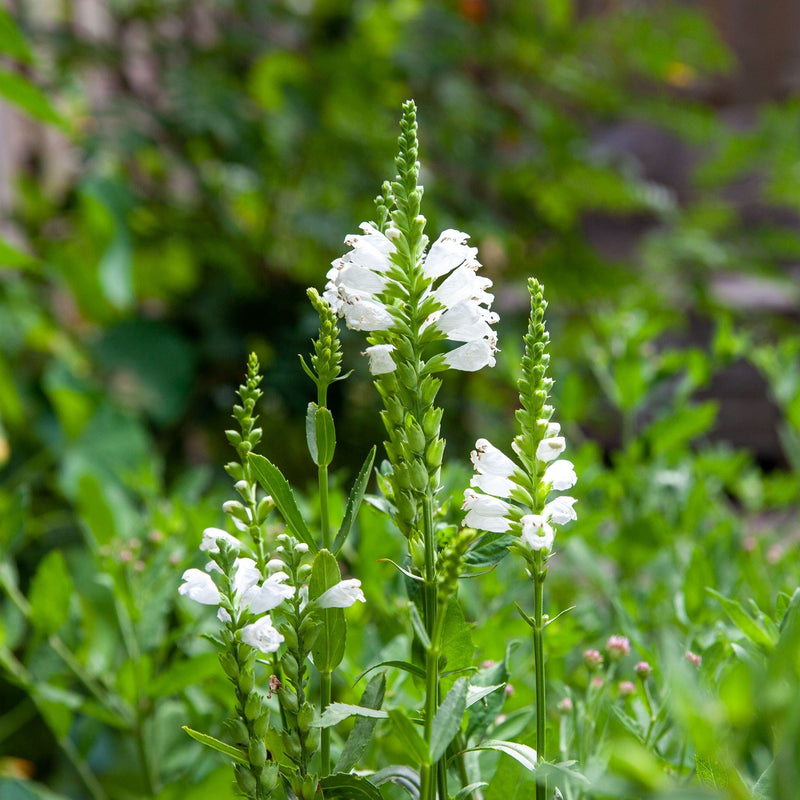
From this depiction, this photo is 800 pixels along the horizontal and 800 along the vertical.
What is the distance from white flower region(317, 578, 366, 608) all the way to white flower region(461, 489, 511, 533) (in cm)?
4

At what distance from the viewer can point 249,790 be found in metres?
0.25

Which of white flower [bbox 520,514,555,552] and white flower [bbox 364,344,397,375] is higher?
white flower [bbox 364,344,397,375]

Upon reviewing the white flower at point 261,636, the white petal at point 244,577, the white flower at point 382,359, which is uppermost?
the white flower at point 382,359

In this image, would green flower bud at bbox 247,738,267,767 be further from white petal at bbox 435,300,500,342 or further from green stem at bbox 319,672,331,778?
white petal at bbox 435,300,500,342

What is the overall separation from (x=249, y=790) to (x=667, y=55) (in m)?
1.77

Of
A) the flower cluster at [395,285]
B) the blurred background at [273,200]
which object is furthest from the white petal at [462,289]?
the blurred background at [273,200]

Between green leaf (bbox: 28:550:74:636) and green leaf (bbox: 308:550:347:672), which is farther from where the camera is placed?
green leaf (bbox: 28:550:74:636)

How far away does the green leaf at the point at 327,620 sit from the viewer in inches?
10.0

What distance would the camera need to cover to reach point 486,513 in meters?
0.26

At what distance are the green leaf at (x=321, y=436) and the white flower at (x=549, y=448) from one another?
7 centimetres

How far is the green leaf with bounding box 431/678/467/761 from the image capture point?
0.22m

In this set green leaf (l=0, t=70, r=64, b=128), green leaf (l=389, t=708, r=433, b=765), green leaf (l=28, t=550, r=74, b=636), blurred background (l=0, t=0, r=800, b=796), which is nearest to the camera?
green leaf (l=389, t=708, r=433, b=765)

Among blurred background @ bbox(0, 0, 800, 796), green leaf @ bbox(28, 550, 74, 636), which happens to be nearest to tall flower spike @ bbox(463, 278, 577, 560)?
green leaf @ bbox(28, 550, 74, 636)

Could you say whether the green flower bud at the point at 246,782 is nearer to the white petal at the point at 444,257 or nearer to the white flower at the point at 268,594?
the white flower at the point at 268,594
